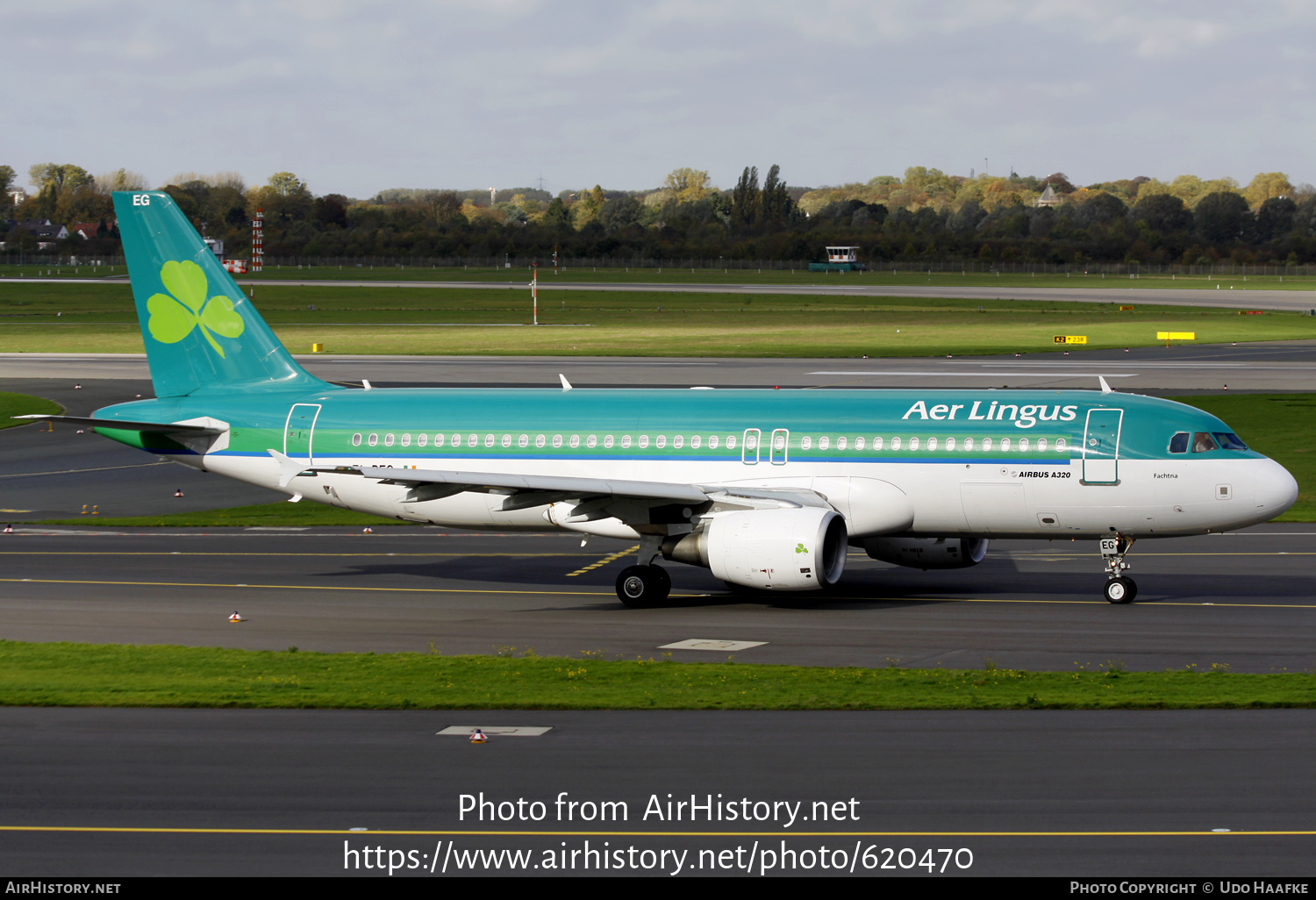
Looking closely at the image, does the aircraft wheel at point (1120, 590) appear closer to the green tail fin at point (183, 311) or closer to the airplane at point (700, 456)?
the airplane at point (700, 456)

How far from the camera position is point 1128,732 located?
1928cm

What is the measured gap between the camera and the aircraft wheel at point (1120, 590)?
3008 cm

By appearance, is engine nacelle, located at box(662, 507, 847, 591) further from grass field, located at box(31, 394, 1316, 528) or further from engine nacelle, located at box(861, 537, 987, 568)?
grass field, located at box(31, 394, 1316, 528)

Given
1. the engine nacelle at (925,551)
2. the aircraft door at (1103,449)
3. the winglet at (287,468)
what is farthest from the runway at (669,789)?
the engine nacelle at (925,551)

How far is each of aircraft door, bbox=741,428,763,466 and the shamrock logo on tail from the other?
44.1ft

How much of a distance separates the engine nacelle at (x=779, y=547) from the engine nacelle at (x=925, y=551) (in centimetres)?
→ 299

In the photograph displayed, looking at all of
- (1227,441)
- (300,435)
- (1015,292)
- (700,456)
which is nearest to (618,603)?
(700,456)

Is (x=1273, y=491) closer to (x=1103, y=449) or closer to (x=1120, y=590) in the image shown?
(x=1103, y=449)

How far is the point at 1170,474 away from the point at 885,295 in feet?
482

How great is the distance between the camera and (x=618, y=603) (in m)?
32.0

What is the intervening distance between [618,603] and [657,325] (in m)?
96.2

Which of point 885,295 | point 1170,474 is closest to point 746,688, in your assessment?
point 1170,474

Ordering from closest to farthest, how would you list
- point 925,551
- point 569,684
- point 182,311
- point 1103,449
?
point 569,684 < point 1103,449 < point 925,551 < point 182,311

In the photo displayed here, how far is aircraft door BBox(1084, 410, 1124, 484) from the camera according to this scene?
29906mm
